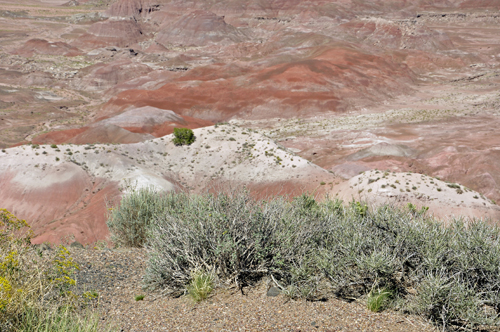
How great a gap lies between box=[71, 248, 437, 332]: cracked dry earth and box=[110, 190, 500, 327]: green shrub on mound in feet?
0.93

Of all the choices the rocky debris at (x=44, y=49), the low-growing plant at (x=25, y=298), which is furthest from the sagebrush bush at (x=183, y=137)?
the rocky debris at (x=44, y=49)

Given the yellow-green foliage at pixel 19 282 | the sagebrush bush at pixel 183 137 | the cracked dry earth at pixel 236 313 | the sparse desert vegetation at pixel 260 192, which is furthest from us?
the sagebrush bush at pixel 183 137

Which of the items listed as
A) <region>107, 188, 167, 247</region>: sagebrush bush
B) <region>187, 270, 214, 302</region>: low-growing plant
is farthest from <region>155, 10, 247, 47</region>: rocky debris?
<region>187, 270, 214, 302</region>: low-growing plant

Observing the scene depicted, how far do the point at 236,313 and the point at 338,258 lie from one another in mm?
2260

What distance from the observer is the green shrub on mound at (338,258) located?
A: 20.4 ft

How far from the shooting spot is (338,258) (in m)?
6.98

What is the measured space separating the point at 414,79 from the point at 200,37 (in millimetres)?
71982

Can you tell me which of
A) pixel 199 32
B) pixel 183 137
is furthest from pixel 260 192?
pixel 199 32

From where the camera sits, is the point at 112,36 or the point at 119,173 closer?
the point at 119,173

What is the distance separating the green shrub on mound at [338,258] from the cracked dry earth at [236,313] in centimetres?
28

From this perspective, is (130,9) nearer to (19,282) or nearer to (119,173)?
(119,173)

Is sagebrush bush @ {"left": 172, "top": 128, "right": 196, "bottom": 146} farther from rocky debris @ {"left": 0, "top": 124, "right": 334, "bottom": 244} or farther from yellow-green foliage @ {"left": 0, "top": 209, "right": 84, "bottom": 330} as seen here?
yellow-green foliage @ {"left": 0, "top": 209, "right": 84, "bottom": 330}

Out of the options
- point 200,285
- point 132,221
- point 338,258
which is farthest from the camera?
point 132,221

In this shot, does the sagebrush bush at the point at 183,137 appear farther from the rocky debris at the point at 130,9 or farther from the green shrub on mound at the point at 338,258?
the rocky debris at the point at 130,9
